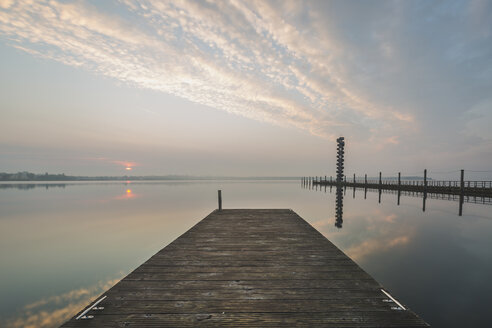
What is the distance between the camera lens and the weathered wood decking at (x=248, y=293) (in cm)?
285

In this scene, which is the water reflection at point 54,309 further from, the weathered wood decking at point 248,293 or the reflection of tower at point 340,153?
the reflection of tower at point 340,153


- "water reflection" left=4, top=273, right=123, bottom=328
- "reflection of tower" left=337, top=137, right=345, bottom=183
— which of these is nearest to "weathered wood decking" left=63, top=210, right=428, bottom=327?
"water reflection" left=4, top=273, right=123, bottom=328

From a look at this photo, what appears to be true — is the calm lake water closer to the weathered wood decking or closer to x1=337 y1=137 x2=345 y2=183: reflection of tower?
the weathered wood decking

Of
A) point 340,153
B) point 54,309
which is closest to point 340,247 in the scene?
point 340,153

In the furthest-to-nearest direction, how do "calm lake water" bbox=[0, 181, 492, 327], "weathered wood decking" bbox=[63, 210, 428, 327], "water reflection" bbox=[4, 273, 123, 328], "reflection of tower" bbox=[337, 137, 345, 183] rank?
"reflection of tower" bbox=[337, 137, 345, 183]
"calm lake water" bbox=[0, 181, 492, 327]
"water reflection" bbox=[4, 273, 123, 328]
"weathered wood decking" bbox=[63, 210, 428, 327]

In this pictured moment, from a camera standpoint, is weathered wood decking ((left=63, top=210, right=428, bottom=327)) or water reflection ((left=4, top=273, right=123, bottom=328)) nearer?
weathered wood decking ((left=63, top=210, right=428, bottom=327))

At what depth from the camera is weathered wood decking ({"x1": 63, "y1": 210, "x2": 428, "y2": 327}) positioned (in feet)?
9.34

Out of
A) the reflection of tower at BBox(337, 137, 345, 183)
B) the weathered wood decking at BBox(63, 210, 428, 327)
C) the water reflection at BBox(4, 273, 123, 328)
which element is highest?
the reflection of tower at BBox(337, 137, 345, 183)

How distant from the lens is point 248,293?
3494 millimetres

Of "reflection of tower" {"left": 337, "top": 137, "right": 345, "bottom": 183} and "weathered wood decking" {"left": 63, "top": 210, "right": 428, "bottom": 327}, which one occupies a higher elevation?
"reflection of tower" {"left": 337, "top": 137, "right": 345, "bottom": 183}

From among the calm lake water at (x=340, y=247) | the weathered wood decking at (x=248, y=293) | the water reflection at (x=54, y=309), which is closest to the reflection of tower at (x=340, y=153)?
the calm lake water at (x=340, y=247)

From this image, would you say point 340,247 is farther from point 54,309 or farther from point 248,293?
point 54,309

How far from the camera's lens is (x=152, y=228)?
15.3 meters

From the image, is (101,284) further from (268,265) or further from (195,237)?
(268,265)
